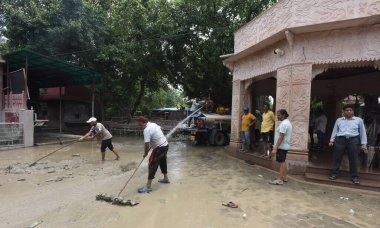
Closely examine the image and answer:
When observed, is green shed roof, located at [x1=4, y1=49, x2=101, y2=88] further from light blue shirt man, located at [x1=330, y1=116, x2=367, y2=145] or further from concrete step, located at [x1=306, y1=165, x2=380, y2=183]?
light blue shirt man, located at [x1=330, y1=116, x2=367, y2=145]

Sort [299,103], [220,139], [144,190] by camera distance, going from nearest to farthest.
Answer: [144,190], [299,103], [220,139]

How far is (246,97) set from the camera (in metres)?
10.6

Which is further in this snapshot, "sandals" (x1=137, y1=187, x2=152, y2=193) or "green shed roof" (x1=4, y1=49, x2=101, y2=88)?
"green shed roof" (x1=4, y1=49, x2=101, y2=88)

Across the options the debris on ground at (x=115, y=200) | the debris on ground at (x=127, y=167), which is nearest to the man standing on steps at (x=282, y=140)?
the debris on ground at (x=115, y=200)

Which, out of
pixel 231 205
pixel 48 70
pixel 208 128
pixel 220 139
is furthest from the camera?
pixel 48 70

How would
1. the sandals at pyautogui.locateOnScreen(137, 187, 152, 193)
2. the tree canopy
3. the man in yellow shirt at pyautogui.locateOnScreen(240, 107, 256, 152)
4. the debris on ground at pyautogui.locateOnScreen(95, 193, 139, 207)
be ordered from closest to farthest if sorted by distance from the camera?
the debris on ground at pyautogui.locateOnScreen(95, 193, 139, 207) → the sandals at pyautogui.locateOnScreen(137, 187, 152, 193) → the man in yellow shirt at pyautogui.locateOnScreen(240, 107, 256, 152) → the tree canopy

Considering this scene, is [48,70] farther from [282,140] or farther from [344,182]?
[344,182]

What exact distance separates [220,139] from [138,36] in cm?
932

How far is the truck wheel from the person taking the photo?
45.4 feet

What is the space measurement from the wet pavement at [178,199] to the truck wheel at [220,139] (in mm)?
5300

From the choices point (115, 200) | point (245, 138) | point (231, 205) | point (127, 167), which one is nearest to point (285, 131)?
point (231, 205)

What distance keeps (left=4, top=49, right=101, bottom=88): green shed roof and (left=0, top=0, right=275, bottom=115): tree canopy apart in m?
1.26

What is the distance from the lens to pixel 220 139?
14.0 metres

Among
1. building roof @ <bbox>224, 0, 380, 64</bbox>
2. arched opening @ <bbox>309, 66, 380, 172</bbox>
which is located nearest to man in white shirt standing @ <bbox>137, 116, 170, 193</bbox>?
building roof @ <bbox>224, 0, 380, 64</bbox>
